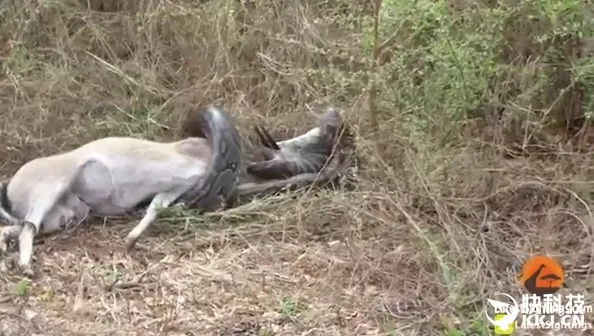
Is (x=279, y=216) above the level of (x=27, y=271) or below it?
below

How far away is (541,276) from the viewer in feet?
15.2

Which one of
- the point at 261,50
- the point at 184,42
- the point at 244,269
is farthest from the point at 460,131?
the point at 184,42

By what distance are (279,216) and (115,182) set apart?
0.92m

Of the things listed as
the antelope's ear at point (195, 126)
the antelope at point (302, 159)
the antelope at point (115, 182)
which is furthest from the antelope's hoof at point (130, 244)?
the antelope's ear at point (195, 126)

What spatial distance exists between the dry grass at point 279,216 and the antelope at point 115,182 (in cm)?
14

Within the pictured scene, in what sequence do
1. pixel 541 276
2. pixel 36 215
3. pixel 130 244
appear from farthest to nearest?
pixel 36 215 → pixel 130 244 → pixel 541 276

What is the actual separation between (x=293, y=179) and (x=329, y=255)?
0.95m

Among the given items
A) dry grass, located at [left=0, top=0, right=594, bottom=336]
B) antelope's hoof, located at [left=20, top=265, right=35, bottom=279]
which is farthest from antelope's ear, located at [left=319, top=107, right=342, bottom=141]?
antelope's hoof, located at [left=20, top=265, right=35, bottom=279]

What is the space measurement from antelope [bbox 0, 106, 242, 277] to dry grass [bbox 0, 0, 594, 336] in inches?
5.5

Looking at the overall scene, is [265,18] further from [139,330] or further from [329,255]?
[139,330]

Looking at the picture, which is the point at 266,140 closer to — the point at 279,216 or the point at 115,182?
the point at 279,216

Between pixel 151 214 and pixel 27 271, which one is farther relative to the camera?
pixel 151 214

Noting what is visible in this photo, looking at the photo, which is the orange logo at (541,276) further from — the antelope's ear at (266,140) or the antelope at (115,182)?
the antelope's ear at (266,140)

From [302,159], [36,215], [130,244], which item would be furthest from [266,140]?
[36,215]
